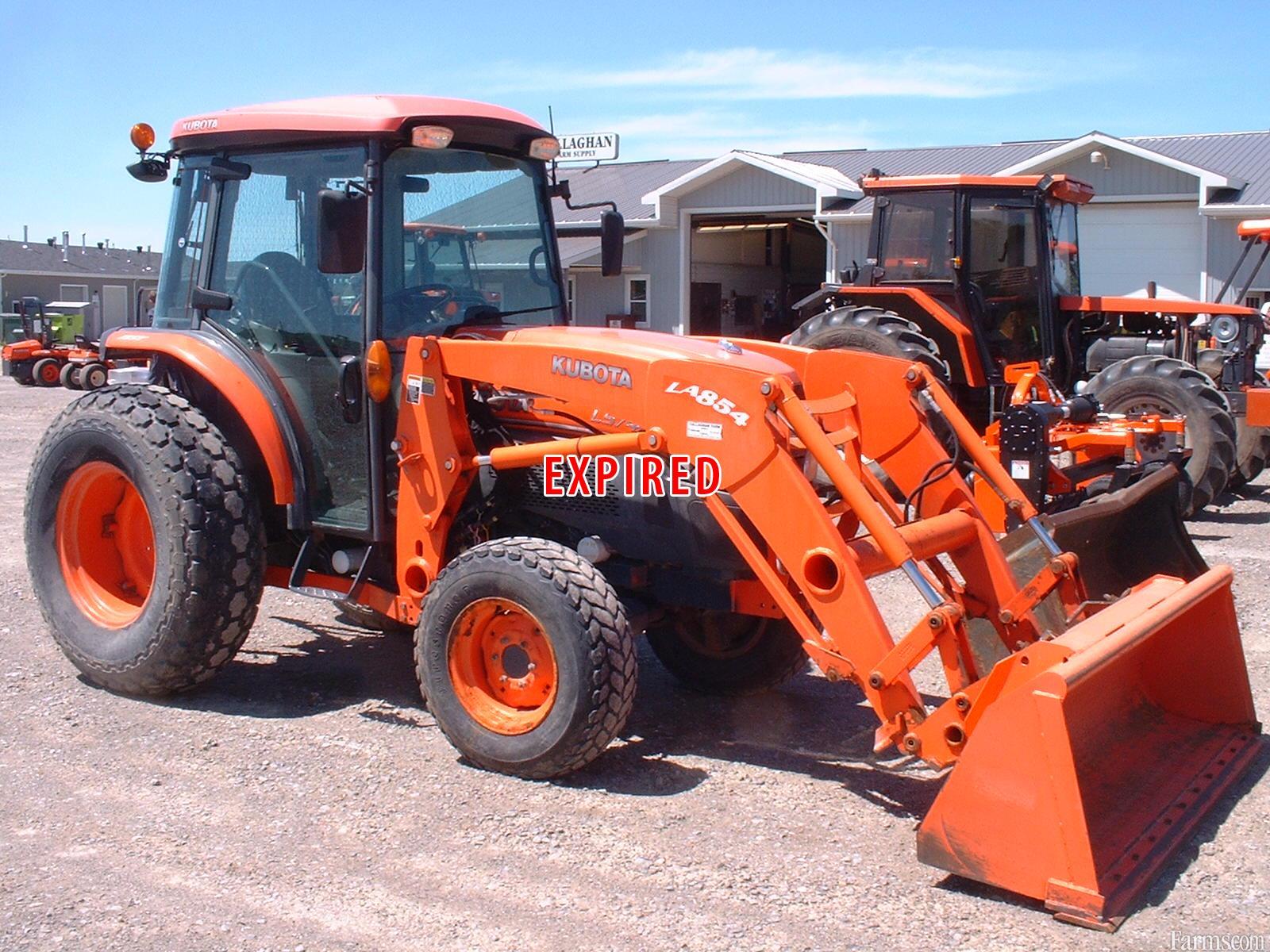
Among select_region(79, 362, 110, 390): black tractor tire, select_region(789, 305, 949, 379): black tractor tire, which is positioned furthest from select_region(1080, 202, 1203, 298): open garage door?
select_region(79, 362, 110, 390): black tractor tire

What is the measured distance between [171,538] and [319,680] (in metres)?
1.09

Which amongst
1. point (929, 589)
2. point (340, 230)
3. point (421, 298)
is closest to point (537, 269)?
point (421, 298)

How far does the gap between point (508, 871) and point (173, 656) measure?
7.04 feet

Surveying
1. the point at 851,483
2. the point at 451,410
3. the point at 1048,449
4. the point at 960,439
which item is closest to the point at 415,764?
the point at 451,410

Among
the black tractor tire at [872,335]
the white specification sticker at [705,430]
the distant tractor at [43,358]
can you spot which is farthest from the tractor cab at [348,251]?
the distant tractor at [43,358]

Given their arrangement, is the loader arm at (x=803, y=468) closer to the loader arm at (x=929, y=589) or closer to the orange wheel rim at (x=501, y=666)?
the loader arm at (x=929, y=589)

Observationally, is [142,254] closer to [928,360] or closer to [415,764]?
[928,360]

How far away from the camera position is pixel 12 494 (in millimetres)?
11664

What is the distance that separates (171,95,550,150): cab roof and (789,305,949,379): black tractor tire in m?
4.58

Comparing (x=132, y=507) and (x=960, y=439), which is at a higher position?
(x=960, y=439)

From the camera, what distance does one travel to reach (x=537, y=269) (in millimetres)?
5941

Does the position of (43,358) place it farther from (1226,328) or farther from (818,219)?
(1226,328)

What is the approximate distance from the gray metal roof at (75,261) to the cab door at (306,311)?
40163mm

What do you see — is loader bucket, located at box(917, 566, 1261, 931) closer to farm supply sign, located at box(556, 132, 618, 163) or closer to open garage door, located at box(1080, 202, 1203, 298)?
farm supply sign, located at box(556, 132, 618, 163)
